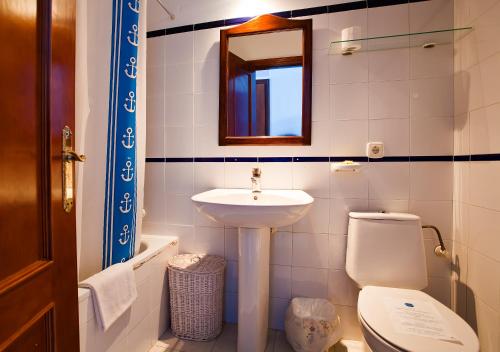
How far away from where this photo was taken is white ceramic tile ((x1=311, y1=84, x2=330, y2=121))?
1.58 m

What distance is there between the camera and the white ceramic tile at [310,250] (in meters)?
1.60

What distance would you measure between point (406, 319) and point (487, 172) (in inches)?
29.5

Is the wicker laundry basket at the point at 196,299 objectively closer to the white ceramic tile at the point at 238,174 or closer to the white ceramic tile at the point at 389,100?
the white ceramic tile at the point at 238,174

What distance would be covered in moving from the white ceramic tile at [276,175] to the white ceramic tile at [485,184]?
898mm

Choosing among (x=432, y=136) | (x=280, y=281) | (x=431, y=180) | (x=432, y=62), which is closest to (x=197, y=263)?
(x=280, y=281)

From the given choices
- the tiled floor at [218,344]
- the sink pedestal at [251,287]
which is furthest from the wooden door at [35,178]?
the tiled floor at [218,344]

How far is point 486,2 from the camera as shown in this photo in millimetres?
1204

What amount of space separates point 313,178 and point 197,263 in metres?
0.88

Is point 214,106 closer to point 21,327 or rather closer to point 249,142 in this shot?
point 249,142

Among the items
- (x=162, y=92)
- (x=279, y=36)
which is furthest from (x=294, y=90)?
(x=162, y=92)

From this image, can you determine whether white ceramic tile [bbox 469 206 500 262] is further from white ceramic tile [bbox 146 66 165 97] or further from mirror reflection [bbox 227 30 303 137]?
white ceramic tile [bbox 146 66 165 97]

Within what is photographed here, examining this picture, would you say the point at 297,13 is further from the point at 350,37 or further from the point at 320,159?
the point at 320,159

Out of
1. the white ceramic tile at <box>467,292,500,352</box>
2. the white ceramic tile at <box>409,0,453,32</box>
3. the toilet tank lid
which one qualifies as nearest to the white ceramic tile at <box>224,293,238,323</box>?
the toilet tank lid

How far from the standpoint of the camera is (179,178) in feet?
5.99
